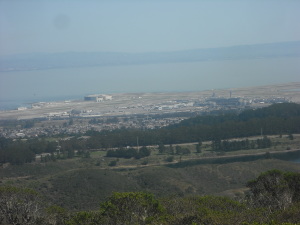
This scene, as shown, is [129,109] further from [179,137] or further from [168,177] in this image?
[168,177]

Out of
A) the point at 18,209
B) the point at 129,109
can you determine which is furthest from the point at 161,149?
the point at 129,109

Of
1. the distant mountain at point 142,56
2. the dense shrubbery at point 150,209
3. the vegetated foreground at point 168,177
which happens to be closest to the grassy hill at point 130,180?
the vegetated foreground at point 168,177

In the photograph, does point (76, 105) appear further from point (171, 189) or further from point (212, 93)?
point (171, 189)

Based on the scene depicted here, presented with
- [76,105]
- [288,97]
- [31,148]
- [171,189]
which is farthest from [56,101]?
[171,189]

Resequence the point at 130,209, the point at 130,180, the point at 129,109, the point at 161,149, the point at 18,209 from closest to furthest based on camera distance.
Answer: the point at 130,209, the point at 18,209, the point at 130,180, the point at 161,149, the point at 129,109

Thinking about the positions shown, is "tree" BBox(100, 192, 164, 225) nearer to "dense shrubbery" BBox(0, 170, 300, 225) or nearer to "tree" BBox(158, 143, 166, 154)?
"dense shrubbery" BBox(0, 170, 300, 225)

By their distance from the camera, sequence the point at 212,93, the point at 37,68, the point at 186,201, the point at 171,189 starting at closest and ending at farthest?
→ the point at 186,201 < the point at 171,189 < the point at 212,93 < the point at 37,68

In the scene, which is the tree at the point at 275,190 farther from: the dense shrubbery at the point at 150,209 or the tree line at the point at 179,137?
the tree line at the point at 179,137
